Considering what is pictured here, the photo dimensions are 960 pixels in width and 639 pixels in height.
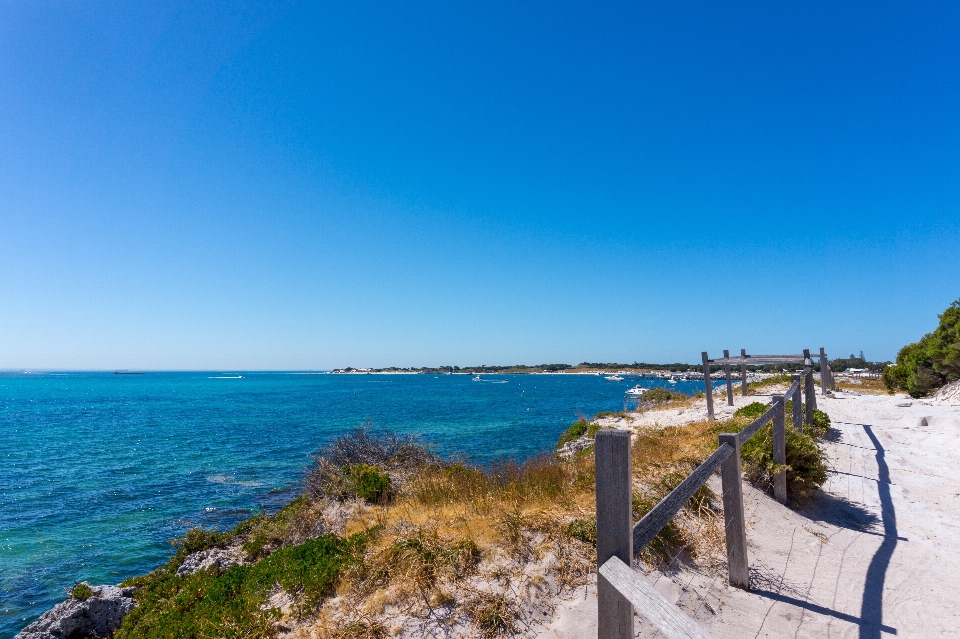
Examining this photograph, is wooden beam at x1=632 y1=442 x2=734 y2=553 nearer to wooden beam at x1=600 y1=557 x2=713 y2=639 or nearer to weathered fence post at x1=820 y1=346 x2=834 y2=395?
wooden beam at x1=600 y1=557 x2=713 y2=639

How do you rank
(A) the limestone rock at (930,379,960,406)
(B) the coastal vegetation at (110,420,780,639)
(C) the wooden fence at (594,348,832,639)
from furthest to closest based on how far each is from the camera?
(A) the limestone rock at (930,379,960,406) < (B) the coastal vegetation at (110,420,780,639) < (C) the wooden fence at (594,348,832,639)

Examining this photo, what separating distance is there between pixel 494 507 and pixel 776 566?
3872 millimetres

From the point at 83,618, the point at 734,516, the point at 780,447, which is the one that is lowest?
the point at 83,618

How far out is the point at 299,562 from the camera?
6.83 m

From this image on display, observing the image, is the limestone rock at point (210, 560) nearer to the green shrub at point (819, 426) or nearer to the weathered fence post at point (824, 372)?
the green shrub at point (819, 426)

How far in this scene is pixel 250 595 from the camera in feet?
20.8

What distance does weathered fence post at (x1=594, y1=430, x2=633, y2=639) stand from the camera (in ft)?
10.2

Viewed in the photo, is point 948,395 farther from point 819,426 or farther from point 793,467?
point 793,467

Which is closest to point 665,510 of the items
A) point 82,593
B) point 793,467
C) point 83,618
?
point 793,467

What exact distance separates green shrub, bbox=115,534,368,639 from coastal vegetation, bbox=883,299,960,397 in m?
26.9

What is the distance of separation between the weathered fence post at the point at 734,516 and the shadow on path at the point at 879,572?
115 centimetres

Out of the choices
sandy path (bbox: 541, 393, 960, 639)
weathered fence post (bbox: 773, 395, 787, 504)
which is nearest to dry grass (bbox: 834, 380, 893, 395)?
sandy path (bbox: 541, 393, 960, 639)

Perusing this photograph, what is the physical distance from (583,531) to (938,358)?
84.0ft

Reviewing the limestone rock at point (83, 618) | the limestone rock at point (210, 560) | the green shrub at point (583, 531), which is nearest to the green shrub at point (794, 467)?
the green shrub at point (583, 531)
